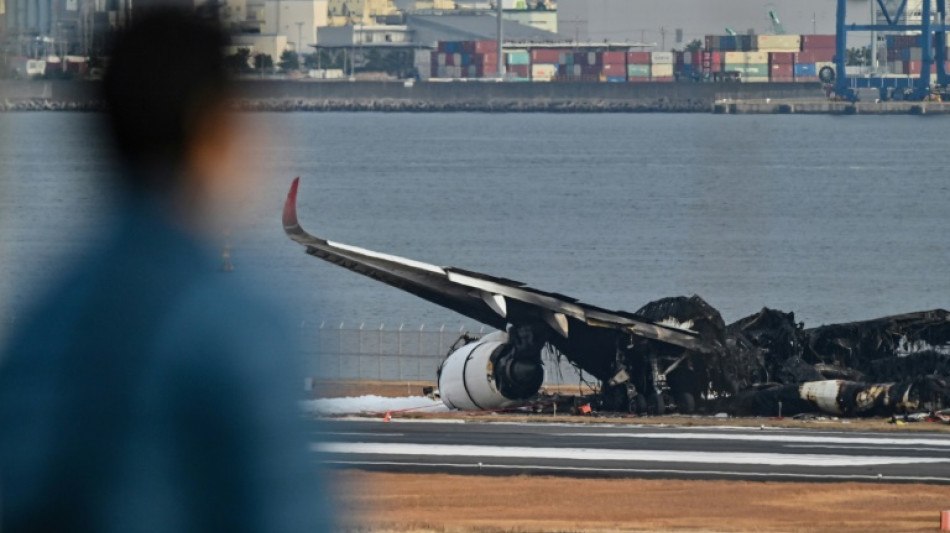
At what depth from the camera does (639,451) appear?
125ft

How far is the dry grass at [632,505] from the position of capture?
28.5 meters

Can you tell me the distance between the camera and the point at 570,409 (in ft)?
154

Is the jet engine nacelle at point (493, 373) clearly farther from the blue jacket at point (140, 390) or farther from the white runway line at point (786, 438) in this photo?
the blue jacket at point (140, 390)

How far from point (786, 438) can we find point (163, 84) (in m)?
35.3

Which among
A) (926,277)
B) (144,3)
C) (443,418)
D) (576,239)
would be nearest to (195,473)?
(144,3)

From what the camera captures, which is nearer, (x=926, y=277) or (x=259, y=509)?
(x=259, y=509)

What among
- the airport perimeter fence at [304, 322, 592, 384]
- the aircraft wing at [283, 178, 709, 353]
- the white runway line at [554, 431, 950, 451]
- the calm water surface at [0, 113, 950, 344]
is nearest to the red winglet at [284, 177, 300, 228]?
the aircraft wing at [283, 178, 709, 353]

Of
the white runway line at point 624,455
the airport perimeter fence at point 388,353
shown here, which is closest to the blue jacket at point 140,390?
the white runway line at point 624,455

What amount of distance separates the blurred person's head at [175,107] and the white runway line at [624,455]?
2917cm

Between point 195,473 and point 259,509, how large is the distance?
1.05 ft

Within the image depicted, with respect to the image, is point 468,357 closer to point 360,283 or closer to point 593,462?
point 593,462

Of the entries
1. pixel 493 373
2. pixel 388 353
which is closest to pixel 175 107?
pixel 493 373

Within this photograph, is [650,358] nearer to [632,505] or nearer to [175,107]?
[632,505]

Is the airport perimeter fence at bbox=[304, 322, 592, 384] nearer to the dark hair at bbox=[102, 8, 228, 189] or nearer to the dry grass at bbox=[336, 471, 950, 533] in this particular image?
the dry grass at bbox=[336, 471, 950, 533]
